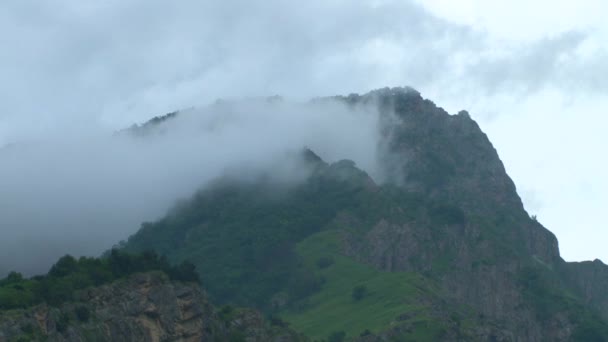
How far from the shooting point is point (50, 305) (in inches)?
6663

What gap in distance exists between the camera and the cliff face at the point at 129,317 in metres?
162

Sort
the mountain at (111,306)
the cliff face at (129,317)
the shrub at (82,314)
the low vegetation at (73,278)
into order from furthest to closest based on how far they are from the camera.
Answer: the low vegetation at (73,278) → the shrub at (82,314) → the mountain at (111,306) → the cliff face at (129,317)

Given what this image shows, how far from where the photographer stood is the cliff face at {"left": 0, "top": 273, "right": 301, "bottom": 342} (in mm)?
162250

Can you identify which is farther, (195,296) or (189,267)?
(189,267)

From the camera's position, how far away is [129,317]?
174125 mm

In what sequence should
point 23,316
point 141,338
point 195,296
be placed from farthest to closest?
point 195,296 → point 141,338 → point 23,316

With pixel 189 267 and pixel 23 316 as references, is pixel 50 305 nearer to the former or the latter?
pixel 23 316

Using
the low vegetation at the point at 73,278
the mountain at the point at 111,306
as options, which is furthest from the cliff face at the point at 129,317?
the low vegetation at the point at 73,278

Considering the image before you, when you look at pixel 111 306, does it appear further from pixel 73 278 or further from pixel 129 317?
pixel 73 278

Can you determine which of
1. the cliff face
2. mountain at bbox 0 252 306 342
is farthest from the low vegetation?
the cliff face

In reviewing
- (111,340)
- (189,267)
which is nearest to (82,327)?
(111,340)

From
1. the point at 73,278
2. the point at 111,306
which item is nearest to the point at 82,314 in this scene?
the point at 111,306

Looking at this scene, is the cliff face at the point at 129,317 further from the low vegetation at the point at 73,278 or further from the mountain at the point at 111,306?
the low vegetation at the point at 73,278

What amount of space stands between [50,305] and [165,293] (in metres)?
14.8
